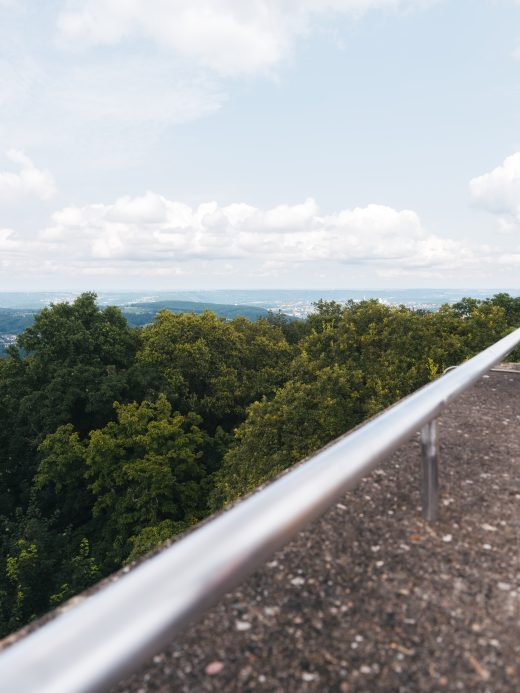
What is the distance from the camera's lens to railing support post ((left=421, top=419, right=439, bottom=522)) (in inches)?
100

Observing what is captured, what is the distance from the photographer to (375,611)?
6.59 feet

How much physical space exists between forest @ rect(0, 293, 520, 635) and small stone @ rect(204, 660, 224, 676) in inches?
642

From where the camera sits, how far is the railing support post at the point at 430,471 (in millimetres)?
2541

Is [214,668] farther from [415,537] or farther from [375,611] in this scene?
[415,537]

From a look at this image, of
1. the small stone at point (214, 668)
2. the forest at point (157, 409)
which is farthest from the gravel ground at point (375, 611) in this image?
the forest at point (157, 409)

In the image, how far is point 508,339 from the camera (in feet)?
13.5

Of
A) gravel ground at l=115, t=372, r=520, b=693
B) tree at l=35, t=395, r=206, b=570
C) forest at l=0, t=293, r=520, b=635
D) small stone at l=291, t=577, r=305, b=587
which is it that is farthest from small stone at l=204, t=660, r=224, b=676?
tree at l=35, t=395, r=206, b=570

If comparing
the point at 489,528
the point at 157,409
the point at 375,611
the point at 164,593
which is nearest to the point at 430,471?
the point at 489,528

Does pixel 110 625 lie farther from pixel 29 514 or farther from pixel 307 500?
pixel 29 514

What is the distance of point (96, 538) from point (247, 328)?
17.7 meters

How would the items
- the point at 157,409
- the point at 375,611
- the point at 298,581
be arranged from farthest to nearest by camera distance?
1. the point at 157,409
2. the point at 298,581
3. the point at 375,611

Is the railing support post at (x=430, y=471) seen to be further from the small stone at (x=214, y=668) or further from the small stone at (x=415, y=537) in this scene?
the small stone at (x=214, y=668)

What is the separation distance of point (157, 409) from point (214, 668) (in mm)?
25171

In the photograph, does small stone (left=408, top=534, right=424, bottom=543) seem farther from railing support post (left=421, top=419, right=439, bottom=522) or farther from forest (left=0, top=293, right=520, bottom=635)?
forest (left=0, top=293, right=520, bottom=635)
